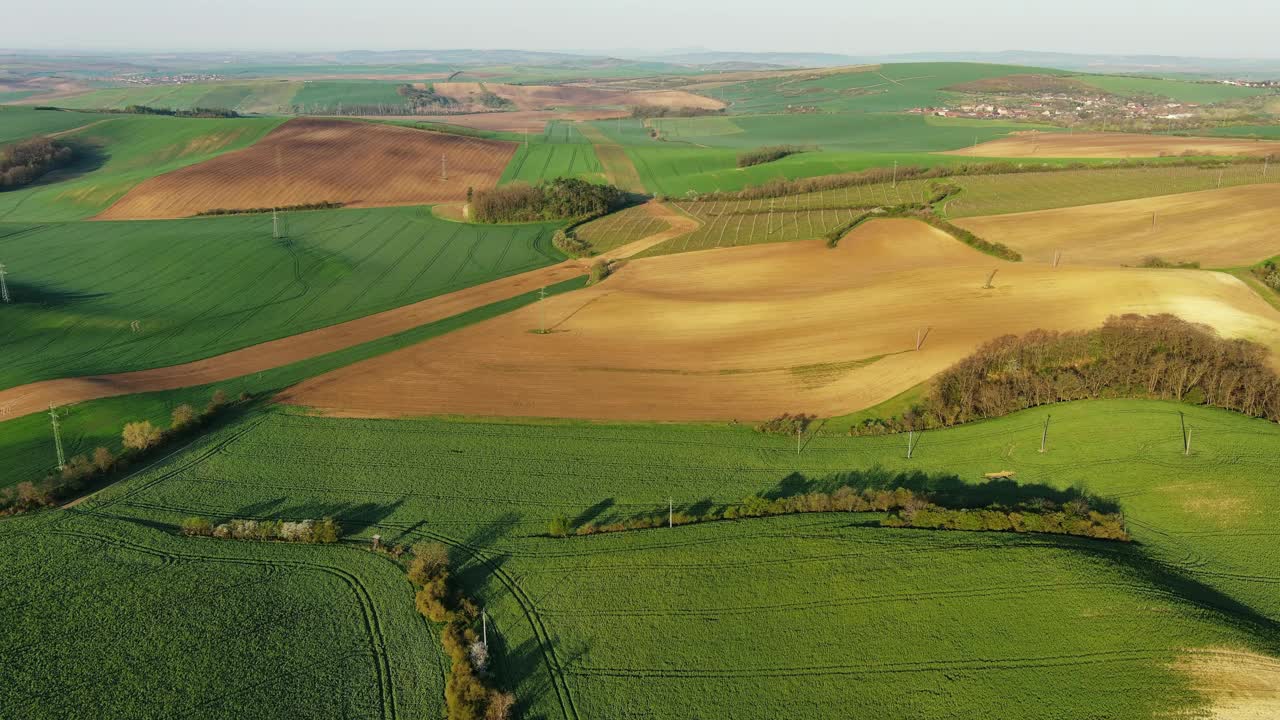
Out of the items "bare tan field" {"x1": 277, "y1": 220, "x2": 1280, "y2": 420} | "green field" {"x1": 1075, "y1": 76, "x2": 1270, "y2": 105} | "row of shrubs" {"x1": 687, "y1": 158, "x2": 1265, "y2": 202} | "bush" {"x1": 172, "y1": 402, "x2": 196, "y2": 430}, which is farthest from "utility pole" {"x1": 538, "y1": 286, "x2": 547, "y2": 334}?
"green field" {"x1": 1075, "y1": 76, "x2": 1270, "y2": 105}

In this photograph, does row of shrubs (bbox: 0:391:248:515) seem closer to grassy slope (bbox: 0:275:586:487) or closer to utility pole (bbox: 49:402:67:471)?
utility pole (bbox: 49:402:67:471)

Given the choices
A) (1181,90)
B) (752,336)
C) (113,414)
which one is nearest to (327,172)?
(113,414)

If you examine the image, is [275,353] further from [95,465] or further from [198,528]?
[198,528]

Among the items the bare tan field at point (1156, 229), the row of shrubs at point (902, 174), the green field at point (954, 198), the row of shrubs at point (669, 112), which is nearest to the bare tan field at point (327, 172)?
the green field at point (954, 198)

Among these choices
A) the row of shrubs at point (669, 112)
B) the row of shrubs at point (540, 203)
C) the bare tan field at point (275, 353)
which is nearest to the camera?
the bare tan field at point (275, 353)

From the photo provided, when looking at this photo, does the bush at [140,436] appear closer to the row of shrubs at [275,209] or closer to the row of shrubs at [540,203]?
the row of shrubs at [540,203]

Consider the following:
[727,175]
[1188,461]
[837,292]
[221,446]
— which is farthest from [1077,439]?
[727,175]
